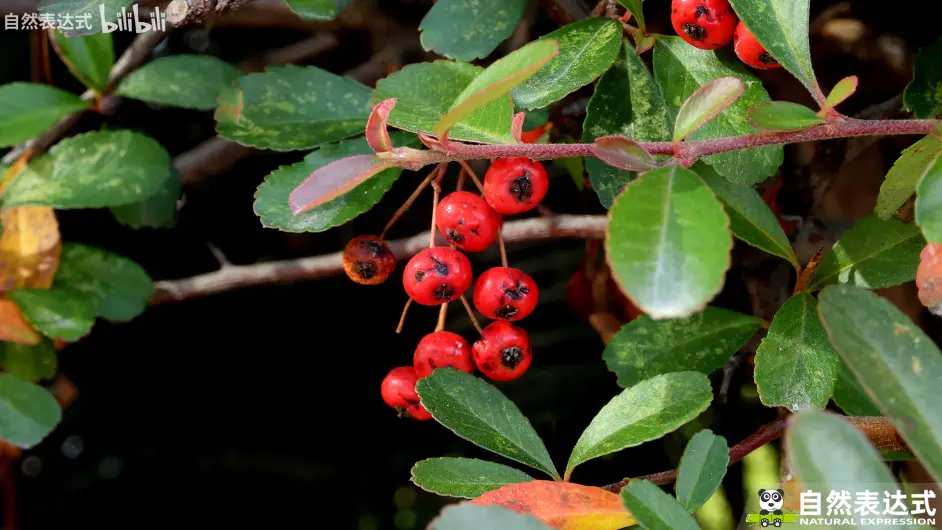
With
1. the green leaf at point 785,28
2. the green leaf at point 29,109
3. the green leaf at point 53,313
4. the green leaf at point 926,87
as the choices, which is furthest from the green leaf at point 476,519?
the green leaf at point 29,109

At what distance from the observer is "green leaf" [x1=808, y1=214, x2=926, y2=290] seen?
700 millimetres

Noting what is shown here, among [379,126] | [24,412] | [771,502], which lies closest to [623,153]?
[379,126]

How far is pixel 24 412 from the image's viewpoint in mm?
963

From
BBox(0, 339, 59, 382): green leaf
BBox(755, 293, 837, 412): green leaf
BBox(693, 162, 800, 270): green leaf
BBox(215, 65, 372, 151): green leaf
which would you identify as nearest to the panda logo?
BBox(755, 293, 837, 412): green leaf

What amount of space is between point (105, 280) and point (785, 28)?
34.4 inches

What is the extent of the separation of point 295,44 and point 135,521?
0.90 meters

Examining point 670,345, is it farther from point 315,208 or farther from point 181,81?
point 181,81

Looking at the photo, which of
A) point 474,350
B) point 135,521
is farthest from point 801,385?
point 135,521

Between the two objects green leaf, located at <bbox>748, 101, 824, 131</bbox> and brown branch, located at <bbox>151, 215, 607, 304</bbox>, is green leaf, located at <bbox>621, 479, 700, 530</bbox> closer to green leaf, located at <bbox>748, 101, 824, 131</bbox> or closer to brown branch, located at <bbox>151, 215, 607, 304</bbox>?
green leaf, located at <bbox>748, 101, 824, 131</bbox>

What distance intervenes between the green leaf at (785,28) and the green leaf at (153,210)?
0.83 meters

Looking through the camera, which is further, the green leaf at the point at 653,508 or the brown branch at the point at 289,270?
the brown branch at the point at 289,270

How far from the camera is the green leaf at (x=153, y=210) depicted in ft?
3.74

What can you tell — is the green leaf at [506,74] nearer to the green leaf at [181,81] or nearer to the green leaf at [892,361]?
the green leaf at [892,361]

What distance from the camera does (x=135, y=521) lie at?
1424mm
